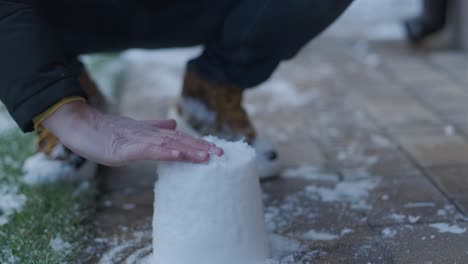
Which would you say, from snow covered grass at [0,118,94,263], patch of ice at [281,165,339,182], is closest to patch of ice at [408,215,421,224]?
patch of ice at [281,165,339,182]

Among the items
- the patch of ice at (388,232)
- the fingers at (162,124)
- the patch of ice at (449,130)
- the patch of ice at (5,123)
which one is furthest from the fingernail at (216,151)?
the patch of ice at (5,123)

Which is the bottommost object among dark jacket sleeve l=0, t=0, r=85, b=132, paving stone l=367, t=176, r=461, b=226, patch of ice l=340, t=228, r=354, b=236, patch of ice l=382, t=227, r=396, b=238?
paving stone l=367, t=176, r=461, b=226

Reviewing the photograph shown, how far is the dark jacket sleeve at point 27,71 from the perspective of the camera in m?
1.18

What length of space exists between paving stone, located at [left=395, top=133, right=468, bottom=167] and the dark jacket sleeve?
1.08m

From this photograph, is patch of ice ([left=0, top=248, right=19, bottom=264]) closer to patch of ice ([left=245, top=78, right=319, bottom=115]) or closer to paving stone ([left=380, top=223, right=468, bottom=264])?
paving stone ([left=380, top=223, right=468, bottom=264])

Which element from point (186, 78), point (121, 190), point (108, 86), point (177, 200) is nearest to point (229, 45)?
point (186, 78)

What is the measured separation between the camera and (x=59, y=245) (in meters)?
1.42

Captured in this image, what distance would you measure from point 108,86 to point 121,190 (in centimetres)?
112

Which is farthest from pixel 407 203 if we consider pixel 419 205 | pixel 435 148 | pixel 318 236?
pixel 435 148

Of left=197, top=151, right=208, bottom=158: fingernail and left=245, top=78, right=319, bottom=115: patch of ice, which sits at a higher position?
left=197, top=151, right=208, bottom=158: fingernail

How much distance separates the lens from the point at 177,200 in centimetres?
120

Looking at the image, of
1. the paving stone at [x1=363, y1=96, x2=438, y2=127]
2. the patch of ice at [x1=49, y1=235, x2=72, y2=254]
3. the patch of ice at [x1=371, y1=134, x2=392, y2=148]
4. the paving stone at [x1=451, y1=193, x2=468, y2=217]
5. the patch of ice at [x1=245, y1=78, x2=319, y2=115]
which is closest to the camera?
the patch of ice at [x1=49, y1=235, x2=72, y2=254]

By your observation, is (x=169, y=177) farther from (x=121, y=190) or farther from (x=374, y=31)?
(x=374, y=31)

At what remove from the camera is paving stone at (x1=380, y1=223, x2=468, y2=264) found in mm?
1297
